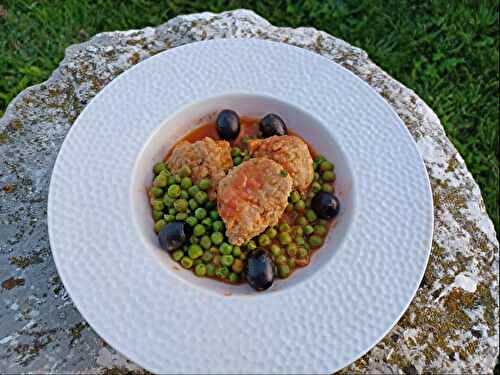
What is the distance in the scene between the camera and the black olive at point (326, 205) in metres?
3.05

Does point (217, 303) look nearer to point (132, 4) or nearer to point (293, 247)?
point (293, 247)

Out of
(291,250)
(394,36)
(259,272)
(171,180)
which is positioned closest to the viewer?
(259,272)

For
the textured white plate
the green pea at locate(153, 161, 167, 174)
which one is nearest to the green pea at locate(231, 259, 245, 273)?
the textured white plate

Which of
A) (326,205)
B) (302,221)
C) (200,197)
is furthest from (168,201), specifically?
(326,205)

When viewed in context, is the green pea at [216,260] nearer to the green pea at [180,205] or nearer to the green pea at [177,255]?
the green pea at [177,255]

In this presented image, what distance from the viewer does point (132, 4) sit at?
18.2 feet

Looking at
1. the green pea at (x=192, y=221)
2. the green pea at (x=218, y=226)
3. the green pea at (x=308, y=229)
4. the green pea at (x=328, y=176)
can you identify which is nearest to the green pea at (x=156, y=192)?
the green pea at (x=192, y=221)

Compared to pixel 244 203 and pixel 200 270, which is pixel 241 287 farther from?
pixel 244 203

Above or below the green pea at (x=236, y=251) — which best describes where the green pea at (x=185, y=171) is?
above

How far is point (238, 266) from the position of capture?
115 inches

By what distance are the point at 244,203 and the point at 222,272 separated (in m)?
0.36

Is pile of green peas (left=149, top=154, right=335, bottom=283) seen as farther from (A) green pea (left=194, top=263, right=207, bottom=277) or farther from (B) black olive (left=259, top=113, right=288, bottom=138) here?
(B) black olive (left=259, top=113, right=288, bottom=138)

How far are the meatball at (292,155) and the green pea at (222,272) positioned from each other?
58 centimetres

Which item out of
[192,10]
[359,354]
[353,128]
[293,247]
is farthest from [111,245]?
[192,10]
